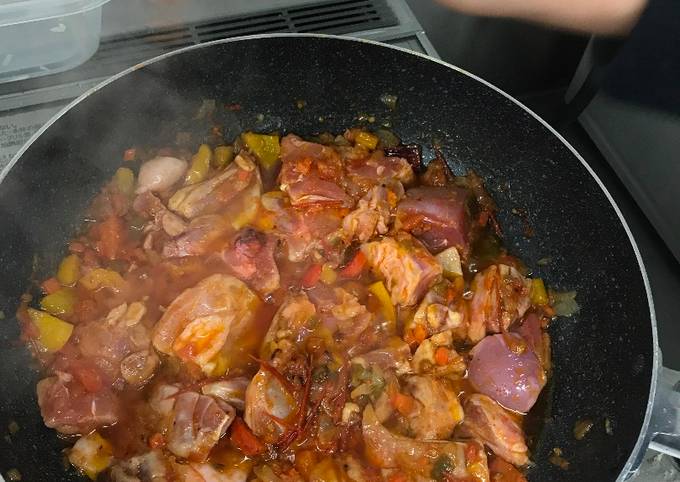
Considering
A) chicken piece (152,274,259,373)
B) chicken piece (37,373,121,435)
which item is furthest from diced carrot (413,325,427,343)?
chicken piece (37,373,121,435)

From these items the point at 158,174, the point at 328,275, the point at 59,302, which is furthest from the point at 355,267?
the point at 59,302

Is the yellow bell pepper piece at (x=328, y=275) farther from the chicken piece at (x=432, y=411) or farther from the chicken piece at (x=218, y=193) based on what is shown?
the chicken piece at (x=432, y=411)

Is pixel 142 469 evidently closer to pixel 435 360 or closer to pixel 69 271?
pixel 69 271

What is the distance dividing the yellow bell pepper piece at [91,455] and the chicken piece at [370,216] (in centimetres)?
110

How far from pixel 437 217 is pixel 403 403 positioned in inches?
28.5

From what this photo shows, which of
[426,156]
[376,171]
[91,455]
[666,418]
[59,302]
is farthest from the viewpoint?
[426,156]

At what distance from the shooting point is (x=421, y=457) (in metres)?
1.98

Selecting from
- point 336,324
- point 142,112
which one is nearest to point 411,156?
point 336,324

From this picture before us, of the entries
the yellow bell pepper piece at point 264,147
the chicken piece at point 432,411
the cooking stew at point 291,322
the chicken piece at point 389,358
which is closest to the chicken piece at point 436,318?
the cooking stew at point 291,322

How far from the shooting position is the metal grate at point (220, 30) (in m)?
2.36

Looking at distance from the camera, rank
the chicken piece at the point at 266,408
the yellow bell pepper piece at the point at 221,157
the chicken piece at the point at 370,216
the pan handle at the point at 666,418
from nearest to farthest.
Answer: the pan handle at the point at 666,418 → the chicken piece at the point at 266,408 → the chicken piece at the point at 370,216 → the yellow bell pepper piece at the point at 221,157

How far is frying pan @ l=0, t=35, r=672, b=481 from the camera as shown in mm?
1942

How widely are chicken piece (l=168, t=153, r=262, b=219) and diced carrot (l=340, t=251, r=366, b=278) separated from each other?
439mm

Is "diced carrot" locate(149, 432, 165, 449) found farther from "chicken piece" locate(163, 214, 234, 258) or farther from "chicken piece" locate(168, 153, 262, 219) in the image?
"chicken piece" locate(168, 153, 262, 219)
